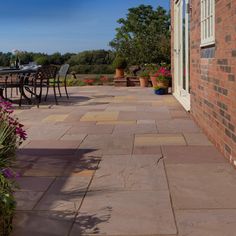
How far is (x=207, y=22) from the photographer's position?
5668 millimetres

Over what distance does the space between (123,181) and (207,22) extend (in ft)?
9.05

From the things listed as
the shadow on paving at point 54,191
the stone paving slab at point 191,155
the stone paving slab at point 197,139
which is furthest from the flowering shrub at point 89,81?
the stone paving slab at point 191,155

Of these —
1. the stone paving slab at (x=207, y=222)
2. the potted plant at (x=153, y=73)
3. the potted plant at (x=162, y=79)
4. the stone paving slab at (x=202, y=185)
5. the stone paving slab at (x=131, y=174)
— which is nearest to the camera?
the stone paving slab at (x=207, y=222)

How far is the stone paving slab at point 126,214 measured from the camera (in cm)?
276

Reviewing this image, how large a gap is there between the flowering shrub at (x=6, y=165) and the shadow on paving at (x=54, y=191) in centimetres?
18

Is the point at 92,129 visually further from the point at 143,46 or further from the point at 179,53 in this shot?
the point at 143,46

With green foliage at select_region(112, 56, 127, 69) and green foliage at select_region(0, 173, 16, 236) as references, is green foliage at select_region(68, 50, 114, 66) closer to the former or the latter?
green foliage at select_region(112, 56, 127, 69)

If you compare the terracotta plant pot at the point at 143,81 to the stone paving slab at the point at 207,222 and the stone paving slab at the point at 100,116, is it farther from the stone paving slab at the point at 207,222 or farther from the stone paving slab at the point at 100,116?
the stone paving slab at the point at 207,222

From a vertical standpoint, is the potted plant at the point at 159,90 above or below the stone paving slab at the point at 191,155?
above

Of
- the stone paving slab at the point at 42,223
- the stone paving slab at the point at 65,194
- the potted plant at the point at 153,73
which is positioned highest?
the potted plant at the point at 153,73

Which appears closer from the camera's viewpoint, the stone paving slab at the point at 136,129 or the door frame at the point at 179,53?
the stone paving slab at the point at 136,129

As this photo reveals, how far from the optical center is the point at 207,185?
11.8ft

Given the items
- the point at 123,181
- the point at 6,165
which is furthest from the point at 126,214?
the point at 6,165

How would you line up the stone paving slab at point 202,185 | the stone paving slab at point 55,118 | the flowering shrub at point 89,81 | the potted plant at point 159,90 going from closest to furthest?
the stone paving slab at point 202,185 → the stone paving slab at point 55,118 → the potted plant at point 159,90 → the flowering shrub at point 89,81
